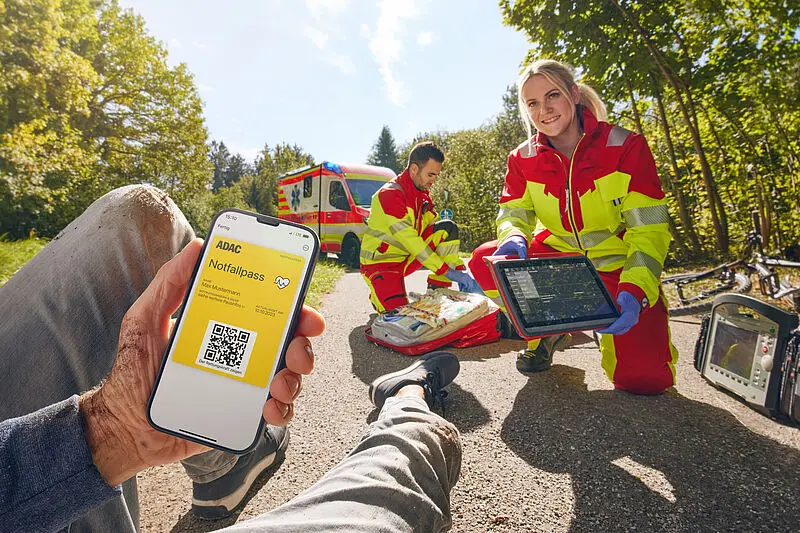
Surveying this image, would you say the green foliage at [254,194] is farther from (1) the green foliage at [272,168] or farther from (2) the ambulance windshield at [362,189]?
(2) the ambulance windshield at [362,189]

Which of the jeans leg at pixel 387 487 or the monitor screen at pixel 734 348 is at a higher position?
the jeans leg at pixel 387 487

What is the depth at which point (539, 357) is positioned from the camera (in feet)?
8.67

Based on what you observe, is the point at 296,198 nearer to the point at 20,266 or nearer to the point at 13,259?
the point at 13,259

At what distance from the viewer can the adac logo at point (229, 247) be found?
97cm

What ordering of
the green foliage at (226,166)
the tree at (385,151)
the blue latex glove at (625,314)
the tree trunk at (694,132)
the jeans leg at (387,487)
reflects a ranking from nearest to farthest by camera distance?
1. the jeans leg at (387,487)
2. the blue latex glove at (625,314)
3. the tree trunk at (694,132)
4. the tree at (385,151)
5. the green foliage at (226,166)

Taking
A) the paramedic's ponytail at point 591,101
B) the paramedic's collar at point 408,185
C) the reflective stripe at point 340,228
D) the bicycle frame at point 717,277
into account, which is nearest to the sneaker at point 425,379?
the paramedic's ponytail at point 591,101

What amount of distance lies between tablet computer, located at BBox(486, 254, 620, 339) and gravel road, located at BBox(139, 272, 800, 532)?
1.67ft

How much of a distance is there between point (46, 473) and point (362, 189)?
378 inches

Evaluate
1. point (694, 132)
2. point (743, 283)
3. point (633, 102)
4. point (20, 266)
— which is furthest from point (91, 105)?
point (743, 283)

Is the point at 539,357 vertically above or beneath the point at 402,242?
beneath

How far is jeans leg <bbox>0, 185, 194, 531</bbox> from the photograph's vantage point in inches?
34.0

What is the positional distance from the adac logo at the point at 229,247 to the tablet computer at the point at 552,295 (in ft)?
3.87

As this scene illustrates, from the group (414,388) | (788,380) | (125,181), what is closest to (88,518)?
(414,388)

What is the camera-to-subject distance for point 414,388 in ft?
5.77
